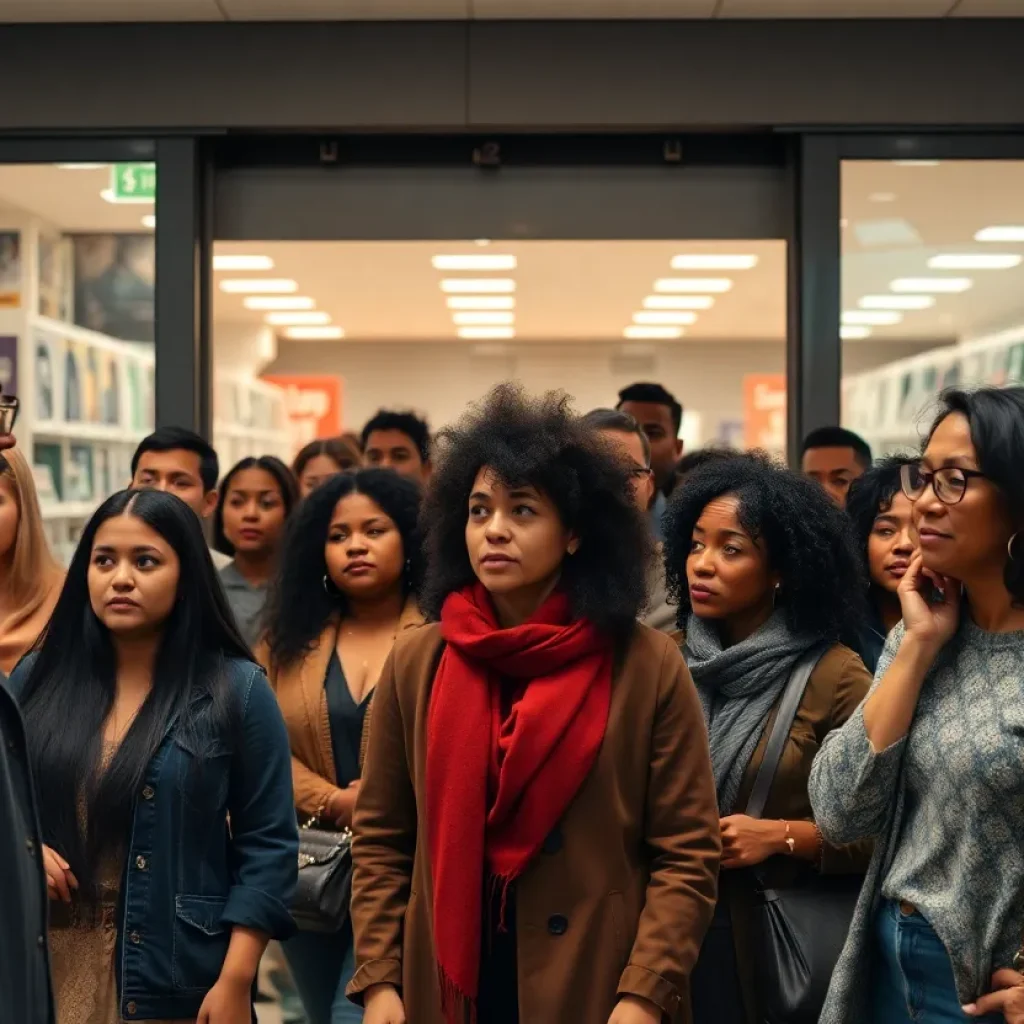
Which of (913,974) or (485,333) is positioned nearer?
(913,974)

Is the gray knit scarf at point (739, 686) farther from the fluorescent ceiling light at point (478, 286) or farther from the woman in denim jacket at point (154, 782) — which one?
the fluorescent ceiling light at point (478, 286)

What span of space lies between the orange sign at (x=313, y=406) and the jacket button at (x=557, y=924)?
449 centimetres

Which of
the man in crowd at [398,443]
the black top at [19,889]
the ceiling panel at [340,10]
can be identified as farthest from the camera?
the ceiling panel at [340,10]

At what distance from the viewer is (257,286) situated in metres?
6.82

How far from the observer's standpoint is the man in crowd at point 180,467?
5055mm

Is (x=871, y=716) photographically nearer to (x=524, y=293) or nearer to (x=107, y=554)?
(x=107, y=554)

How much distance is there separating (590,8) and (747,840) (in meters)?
4.16

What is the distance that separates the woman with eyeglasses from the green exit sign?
15.2 feet

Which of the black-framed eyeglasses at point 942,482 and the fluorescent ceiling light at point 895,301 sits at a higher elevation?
the fluorescent ceiling light at point 895,301

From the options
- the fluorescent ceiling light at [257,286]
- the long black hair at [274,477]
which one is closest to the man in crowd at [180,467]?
the long black hair at [274,477]

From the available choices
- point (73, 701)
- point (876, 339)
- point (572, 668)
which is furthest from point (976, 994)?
point (876, 339)

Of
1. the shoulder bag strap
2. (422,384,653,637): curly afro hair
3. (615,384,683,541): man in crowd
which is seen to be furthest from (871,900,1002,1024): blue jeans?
(615,384,683,541): man in crowd

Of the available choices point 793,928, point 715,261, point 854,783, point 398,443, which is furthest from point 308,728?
point 715,261

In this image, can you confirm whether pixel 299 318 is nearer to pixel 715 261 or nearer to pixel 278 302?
pixel 278 302
